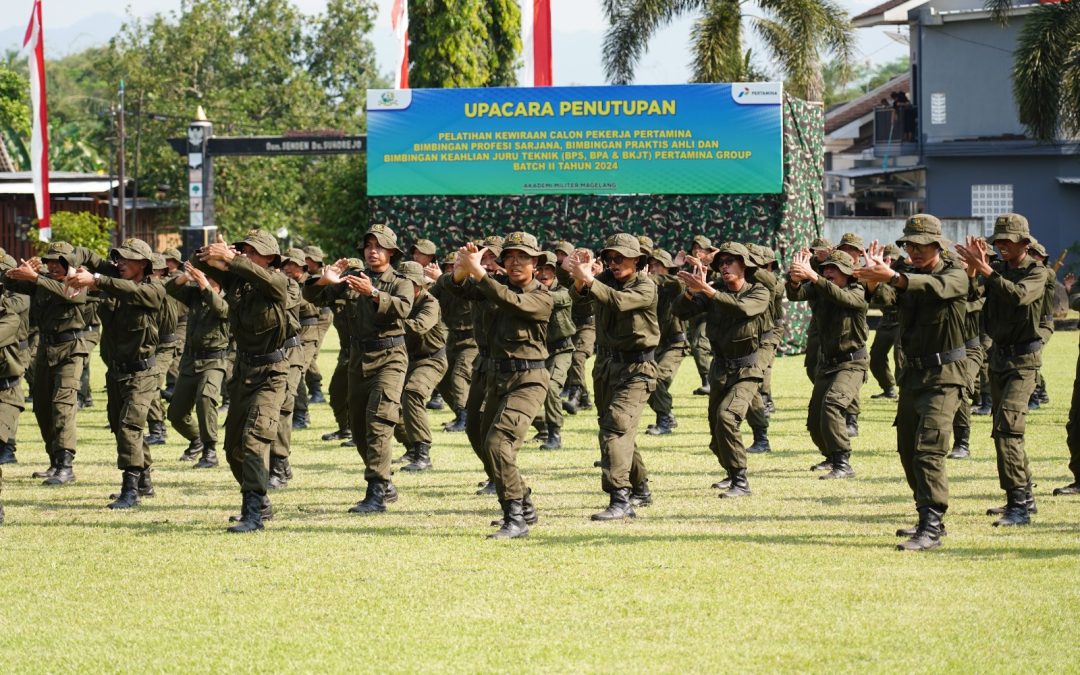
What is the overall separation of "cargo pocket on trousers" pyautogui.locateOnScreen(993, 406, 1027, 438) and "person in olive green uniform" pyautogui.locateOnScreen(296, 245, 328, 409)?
5.58m

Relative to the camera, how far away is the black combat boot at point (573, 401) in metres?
18.4

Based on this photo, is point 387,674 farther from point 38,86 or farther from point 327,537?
point 38,86

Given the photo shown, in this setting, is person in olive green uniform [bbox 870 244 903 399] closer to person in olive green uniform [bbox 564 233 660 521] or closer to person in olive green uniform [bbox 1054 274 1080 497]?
person in olive green uniform [bbox 1054 274 1080 497]

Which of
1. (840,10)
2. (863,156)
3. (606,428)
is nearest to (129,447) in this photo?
(606,428)

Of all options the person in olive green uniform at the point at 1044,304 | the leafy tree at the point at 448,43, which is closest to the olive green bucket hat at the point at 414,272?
the person in olive green uniform at the point at 1044,304

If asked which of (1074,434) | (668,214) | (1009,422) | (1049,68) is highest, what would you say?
(1049,68)

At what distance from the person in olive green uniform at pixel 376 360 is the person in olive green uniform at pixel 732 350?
7.66ft

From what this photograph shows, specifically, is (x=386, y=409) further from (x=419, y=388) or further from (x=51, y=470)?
(x=51, y=470)

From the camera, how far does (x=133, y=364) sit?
39.3 ft

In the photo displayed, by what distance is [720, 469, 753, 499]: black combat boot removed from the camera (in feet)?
39.8

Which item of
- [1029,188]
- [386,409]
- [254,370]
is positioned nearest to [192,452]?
[386,409]

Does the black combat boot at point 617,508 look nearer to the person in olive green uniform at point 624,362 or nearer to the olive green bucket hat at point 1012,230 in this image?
the person in olive green uniform at point 624,362

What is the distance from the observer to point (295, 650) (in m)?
7.32

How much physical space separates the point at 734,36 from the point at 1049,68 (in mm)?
7623
